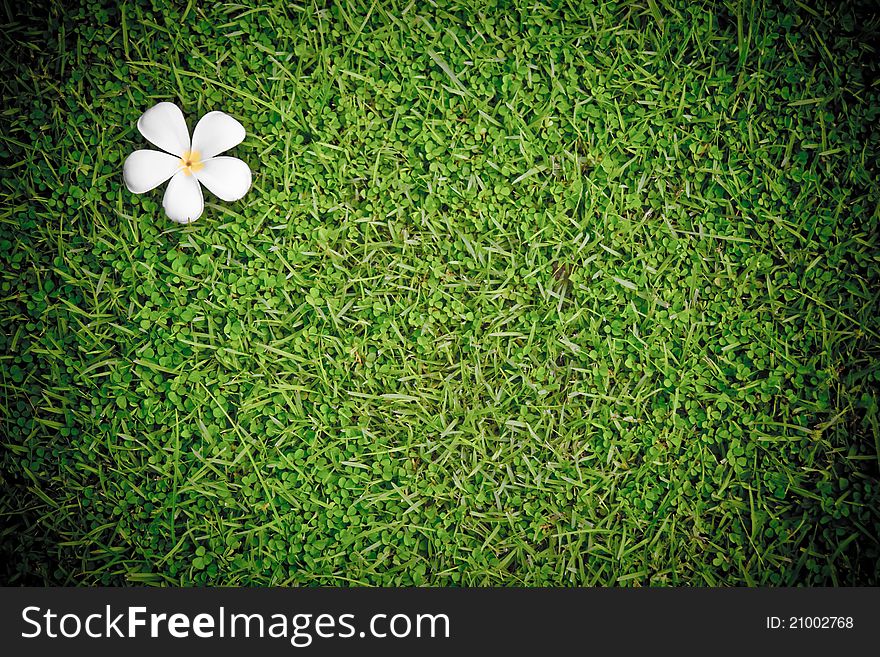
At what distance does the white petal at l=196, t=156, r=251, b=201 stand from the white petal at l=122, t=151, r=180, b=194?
8cm

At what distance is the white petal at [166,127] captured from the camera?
1.46m

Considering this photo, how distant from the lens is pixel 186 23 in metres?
1.56

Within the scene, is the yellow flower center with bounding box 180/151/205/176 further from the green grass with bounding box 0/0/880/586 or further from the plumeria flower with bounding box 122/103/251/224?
the green grass with bounding box 0/0/880/586

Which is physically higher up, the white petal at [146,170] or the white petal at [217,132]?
the white petal at [217,132]

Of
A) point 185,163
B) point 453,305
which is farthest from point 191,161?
point 453,305

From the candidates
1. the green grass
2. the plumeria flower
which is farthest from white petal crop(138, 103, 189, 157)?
the green grass

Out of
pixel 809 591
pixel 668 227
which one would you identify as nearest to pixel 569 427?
pixel 668 227

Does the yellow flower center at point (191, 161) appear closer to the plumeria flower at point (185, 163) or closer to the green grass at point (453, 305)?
the plumeria flower at point (185, 163)

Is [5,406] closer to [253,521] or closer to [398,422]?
[253,521]

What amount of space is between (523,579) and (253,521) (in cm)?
69

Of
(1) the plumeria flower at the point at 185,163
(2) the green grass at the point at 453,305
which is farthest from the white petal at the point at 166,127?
(2) the green grass at the point at 453,305

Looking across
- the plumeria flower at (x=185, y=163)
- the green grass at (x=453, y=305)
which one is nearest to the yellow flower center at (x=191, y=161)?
the plumeria flower at (x=185, y=163)

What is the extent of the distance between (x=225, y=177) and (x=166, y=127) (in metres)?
0.19

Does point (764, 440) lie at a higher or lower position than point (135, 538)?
higher
